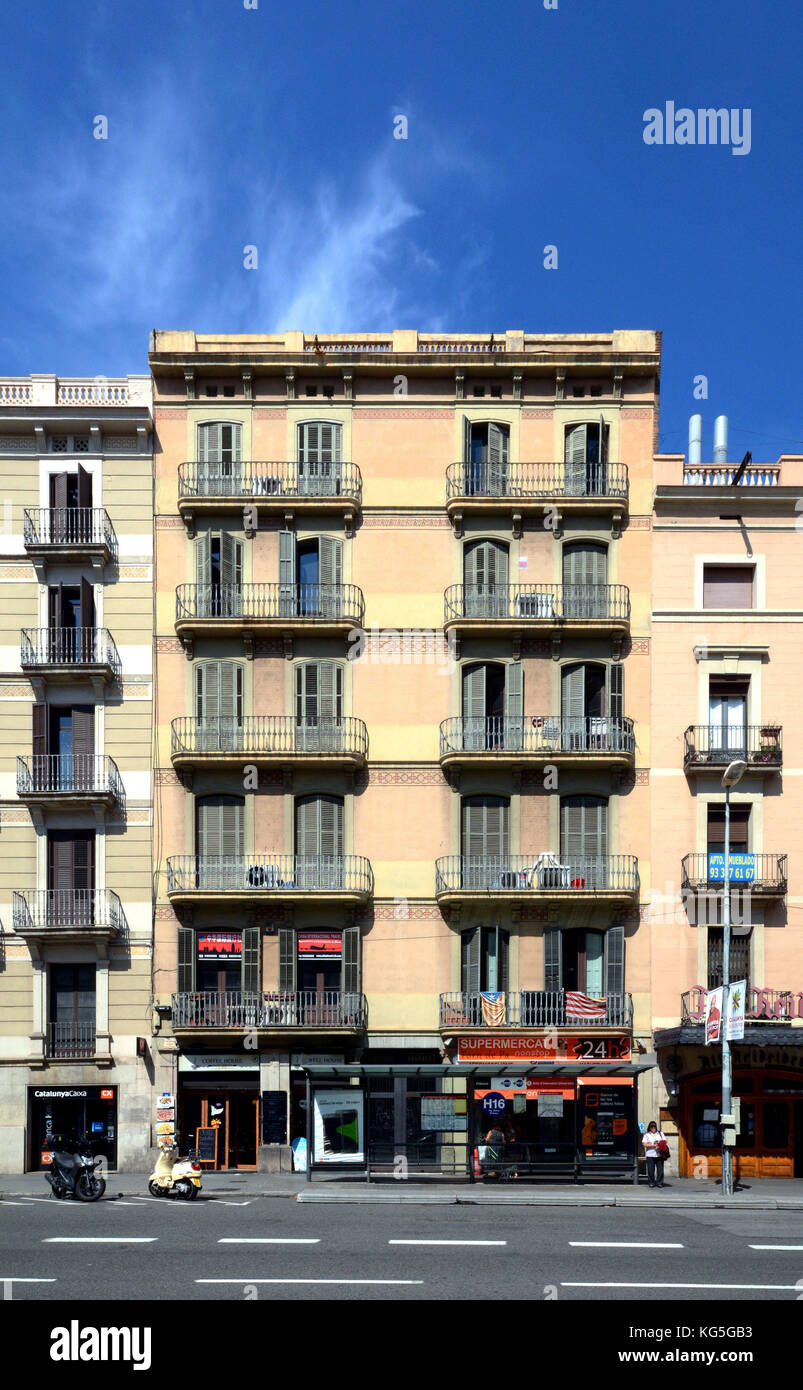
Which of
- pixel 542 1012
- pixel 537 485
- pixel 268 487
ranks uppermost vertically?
pixel 537 485

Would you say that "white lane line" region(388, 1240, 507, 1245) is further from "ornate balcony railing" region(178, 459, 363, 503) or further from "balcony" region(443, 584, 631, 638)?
"ornate balcony railing" region(178, 459, 363, 503)

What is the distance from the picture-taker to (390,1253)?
18.6 metres

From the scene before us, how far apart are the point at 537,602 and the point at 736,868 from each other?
955 cm

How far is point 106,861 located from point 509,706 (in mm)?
12600

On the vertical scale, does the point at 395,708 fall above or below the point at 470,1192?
above

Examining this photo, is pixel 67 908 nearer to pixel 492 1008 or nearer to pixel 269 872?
pixel 269 872

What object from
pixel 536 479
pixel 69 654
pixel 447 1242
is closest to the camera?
pixel 447 1242

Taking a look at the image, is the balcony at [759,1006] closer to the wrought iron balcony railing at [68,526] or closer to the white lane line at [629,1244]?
the white lane line at [629,1244]

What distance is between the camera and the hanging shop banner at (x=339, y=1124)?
30.5m

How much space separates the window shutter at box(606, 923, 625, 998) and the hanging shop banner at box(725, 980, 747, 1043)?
5.99 metres

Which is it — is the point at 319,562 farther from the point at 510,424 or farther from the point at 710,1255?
the point at 710,1255

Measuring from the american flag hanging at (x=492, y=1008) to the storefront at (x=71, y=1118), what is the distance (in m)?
10.7

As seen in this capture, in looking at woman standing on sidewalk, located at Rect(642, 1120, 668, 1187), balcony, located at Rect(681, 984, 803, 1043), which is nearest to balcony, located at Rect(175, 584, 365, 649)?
balcony, located at Rect(681, 984, 803, 1043)

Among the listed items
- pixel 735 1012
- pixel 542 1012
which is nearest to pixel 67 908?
pixel 542 1012
